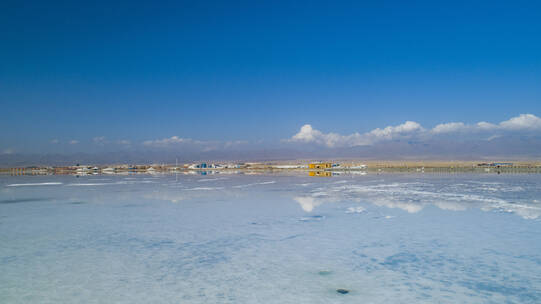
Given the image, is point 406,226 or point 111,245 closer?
point 111,245

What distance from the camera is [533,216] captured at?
9.08 meters

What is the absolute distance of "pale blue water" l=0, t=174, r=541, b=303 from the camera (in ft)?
14.2

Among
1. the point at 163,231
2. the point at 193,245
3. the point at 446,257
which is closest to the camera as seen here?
the point at 446,257

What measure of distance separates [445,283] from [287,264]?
2081 mm

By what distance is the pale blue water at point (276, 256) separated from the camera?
4.32 meters

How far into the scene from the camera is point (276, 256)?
19.4 feet

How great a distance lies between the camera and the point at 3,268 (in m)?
5.33

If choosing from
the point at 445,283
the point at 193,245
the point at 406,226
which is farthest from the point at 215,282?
the point at 406,226

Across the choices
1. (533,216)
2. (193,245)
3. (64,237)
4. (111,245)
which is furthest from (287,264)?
(533,216)

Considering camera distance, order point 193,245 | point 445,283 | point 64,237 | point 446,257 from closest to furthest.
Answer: point 445,283, point 446,257, point 193,245, point 64,237

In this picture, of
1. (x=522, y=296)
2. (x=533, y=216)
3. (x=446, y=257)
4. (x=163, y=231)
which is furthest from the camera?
(x=533, y=216)

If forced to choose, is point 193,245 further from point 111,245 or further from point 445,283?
point 445,283

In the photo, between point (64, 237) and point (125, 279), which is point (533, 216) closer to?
point (125, 279)

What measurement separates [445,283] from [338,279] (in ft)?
4.21
